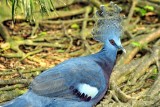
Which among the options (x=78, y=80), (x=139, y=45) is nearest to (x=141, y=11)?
(x=139, y=45)

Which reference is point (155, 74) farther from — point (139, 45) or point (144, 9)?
point (144, 9)

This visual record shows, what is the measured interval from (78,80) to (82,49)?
2491mm

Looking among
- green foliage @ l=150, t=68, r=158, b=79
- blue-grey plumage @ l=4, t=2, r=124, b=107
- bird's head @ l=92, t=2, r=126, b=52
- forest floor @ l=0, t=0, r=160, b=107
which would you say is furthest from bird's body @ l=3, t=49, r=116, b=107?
green foliage @ l=150, t=68, r=158, b=79

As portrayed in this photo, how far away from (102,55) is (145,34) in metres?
2.53

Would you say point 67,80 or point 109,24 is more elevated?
point 109,24

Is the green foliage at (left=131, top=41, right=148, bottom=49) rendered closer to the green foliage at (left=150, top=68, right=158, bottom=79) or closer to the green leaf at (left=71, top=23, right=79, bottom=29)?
the green foliage at (left=150, top=68, right=158, bottom=79)

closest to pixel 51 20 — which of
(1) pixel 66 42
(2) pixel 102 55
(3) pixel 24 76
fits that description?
(1) pixel 66 42

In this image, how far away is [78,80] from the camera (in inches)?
148

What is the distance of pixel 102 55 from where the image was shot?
4047 mm

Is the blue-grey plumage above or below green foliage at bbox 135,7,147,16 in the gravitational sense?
above

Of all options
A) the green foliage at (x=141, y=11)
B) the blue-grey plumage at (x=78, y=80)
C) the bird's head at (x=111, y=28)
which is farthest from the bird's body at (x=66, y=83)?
the green foliage at (x=141, y=11)

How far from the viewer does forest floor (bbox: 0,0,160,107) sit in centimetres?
481

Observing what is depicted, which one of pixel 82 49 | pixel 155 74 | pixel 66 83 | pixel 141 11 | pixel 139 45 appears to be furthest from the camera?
pixel 141 11

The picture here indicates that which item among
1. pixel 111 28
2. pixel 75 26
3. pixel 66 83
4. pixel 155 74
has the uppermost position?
pixel 111 28
